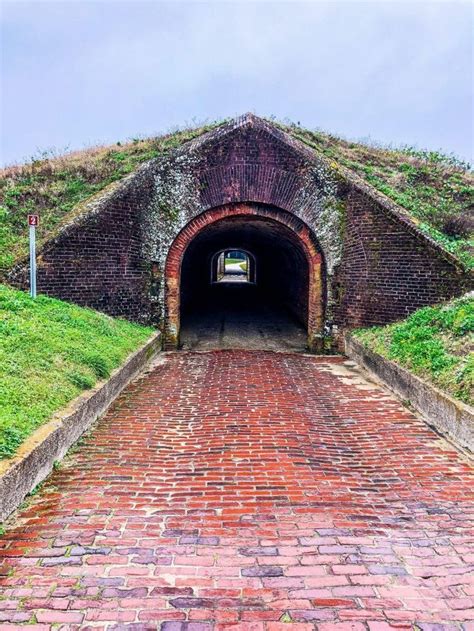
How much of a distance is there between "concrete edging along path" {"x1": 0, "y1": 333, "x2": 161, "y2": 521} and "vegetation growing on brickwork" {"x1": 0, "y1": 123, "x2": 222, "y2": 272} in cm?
511

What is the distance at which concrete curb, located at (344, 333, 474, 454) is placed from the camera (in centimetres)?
543

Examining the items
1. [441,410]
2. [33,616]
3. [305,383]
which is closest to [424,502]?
[441,410]

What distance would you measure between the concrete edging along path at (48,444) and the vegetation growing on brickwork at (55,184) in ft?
16.8

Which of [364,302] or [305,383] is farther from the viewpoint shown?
[364,302]

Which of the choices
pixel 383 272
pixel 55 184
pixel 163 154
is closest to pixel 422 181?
pixel 383 272

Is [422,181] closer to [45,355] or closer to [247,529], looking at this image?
[45,355]

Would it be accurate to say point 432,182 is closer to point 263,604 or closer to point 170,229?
point 170,229

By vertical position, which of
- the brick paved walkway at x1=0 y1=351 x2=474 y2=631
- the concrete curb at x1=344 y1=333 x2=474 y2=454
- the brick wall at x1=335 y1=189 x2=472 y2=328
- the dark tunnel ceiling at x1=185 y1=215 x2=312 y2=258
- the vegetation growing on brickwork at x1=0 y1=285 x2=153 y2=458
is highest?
the dark tunnel ceiling at x1=185 y1=215 x2=312 y2=258

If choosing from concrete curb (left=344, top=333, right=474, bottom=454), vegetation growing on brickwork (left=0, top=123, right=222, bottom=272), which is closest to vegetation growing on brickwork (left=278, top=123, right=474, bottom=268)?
concrete curb (left=344, top=333, right=474, bottom=454)

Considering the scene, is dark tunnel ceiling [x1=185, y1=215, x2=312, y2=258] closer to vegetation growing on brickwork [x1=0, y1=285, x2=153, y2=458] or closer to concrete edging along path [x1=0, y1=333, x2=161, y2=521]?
vegetation growing on brickwork [x1=0, y1=285, x2=153, y2=458]

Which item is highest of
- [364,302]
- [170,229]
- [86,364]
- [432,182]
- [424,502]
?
[432,182]

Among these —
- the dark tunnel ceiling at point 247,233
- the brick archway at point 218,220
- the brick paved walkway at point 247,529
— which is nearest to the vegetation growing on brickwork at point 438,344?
the brick paved walkway at point 247,529

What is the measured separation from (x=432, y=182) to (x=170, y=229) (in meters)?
8.51

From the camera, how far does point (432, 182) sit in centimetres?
1454
